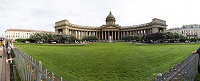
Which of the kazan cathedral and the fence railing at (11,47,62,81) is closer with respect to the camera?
the fence railing at (11,47,62,81)

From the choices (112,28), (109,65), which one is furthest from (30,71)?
(112,28)

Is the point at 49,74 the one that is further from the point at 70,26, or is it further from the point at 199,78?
the point at 70,26

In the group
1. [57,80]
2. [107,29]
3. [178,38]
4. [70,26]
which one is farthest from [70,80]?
[107,29]

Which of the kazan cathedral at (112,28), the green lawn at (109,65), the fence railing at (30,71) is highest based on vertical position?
the kazan cathedral at (112,28)

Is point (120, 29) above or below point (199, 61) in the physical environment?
above

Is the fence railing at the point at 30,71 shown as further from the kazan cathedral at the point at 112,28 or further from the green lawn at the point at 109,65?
the kazan cathedral at the point at 112,28

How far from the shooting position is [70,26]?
72125 mm

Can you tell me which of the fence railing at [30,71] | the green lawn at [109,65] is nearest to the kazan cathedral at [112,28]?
the green lawn at [109,65]

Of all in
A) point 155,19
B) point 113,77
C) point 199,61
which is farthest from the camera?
point 155,19

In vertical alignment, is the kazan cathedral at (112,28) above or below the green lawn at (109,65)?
above

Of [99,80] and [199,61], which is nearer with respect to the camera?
[199,61]

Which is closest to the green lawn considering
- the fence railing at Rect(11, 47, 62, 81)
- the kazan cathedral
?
the fence railing at Rect(11, 47, 62, 81)

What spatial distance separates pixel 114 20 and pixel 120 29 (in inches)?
510

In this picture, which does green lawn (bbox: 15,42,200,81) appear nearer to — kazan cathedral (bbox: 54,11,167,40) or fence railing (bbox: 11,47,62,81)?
fence railing (bbox: 11,47,62,81)
